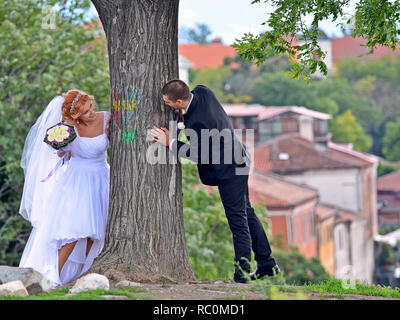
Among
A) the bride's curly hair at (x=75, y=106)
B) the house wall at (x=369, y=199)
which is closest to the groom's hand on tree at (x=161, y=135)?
the bride's curly hair at (x=75, y=106)

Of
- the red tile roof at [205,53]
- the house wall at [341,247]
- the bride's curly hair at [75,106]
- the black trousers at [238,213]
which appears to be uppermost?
the red tile roof at [205,53]

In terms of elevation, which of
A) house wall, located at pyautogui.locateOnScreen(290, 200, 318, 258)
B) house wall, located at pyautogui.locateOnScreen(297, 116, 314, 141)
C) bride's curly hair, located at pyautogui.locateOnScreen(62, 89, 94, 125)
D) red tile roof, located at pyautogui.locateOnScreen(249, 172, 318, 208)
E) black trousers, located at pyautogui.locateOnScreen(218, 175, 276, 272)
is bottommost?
house wall, located at pyautogui.locateOnScreen(290, 200, 318, 258)

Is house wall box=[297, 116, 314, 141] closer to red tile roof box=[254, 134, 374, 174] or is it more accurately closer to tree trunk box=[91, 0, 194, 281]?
red tile roof box=[254, 134, 374, 174]

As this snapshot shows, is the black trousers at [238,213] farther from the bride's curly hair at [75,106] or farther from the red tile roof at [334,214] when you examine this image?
the red tile roof at [334,214]

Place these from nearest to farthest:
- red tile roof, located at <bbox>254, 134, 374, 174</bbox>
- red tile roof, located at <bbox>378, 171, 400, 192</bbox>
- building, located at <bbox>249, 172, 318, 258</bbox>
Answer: building, located at <bbox>249, 172, 318, 258</bbox>, red tile roof, located at <bbox>254, 134, 374, 174</bbox>, red tile roof, located at <bbox>378, 171, 400, 192</bbox>

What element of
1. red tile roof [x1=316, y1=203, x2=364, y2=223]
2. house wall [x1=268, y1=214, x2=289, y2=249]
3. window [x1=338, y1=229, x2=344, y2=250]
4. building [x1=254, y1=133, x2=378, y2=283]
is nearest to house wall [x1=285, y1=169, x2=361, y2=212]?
building [x1=254, y1=133, x2=378, y2=283]

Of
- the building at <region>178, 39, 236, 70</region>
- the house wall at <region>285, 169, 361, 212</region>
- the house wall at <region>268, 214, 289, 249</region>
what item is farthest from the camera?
the building at <region>178, 39, 236, 70</region>

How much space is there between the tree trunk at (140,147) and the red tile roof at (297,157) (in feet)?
192

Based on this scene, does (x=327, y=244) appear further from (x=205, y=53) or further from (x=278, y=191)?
(x=205, y=53)

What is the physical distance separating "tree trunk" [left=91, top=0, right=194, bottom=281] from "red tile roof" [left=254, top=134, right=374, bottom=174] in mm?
58411

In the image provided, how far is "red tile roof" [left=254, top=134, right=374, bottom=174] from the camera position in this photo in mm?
65938

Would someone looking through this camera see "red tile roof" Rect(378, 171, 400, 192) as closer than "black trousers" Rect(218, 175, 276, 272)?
No

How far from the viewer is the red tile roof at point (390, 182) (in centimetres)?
8594

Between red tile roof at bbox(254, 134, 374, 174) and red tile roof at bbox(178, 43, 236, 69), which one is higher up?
red tile roof at bbox(178, 43, 236, 69)
